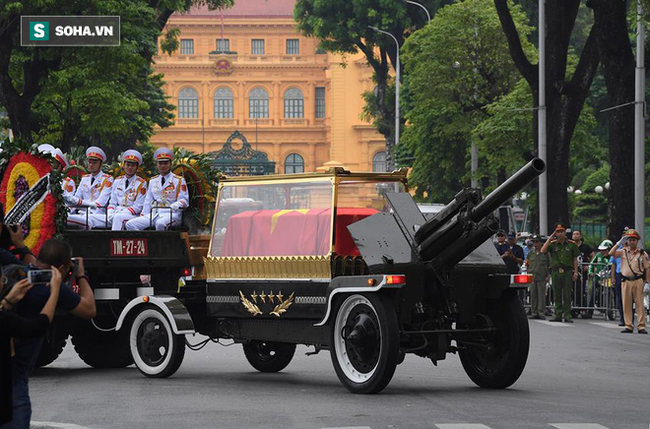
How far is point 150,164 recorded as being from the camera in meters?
18.2

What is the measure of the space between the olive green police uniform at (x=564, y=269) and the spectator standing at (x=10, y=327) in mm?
22108

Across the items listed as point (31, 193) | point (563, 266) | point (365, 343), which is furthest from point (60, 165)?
point (563, 266)

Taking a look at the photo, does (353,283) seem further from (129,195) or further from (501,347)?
(129,195)

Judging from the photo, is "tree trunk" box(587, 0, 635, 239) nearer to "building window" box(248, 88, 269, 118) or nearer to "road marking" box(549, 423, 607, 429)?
"road marking" box(549, 423, 607, 429)

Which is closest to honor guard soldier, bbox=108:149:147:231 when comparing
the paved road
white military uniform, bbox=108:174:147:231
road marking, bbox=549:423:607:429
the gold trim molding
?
white military uniform, bbox=108:174:147:231

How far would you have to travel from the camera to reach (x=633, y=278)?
25969 millimetres

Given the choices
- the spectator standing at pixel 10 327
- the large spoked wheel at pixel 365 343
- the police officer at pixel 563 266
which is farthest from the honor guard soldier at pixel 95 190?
the police officer at pixel 563 266

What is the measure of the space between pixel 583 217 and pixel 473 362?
58.6 metres

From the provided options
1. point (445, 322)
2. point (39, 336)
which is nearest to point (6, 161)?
point (445, 322)

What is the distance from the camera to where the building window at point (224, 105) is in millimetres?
139375

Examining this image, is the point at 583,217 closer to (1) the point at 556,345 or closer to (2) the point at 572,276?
(2) the point at 572,276

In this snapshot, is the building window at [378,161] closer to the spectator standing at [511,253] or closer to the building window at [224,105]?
the building window at [224,105]

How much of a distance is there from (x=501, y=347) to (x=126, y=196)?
5001mm

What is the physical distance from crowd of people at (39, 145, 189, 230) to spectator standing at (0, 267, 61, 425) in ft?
28.2
